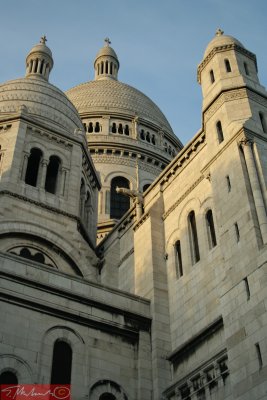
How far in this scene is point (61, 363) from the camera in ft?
64.0

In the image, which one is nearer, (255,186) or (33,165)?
(255,186)

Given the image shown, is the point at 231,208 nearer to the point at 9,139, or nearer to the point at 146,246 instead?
the point at 146,246

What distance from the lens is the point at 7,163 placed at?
2917 cm

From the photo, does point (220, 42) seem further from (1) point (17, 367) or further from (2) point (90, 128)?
(2) point (90, 128)

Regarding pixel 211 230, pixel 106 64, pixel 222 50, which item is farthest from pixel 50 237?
pixel 106 64

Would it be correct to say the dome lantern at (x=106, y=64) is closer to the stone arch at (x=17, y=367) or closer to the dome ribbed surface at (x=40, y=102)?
the dome ribbed surface at (x=40, y=102)

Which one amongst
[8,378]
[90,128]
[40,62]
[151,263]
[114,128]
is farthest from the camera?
[114,128]

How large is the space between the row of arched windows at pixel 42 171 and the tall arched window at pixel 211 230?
9846mm

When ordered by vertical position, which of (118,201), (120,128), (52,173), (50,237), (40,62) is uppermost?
(120,128)

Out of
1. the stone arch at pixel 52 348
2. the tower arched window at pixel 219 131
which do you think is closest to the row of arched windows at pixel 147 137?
the tower arched window at pixel 219 131

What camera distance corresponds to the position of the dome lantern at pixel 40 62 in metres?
41.8

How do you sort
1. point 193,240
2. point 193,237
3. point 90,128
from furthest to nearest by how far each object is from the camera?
point 90,128 → point 193,237 → point 193,240

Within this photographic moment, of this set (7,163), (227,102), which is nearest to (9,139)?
(7,163)

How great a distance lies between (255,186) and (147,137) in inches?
1323
